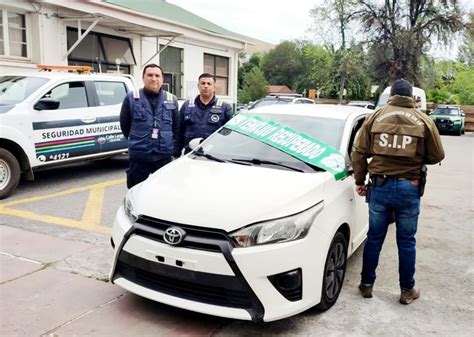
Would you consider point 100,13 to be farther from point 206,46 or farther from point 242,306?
point 242,306

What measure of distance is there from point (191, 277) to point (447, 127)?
2536 cm

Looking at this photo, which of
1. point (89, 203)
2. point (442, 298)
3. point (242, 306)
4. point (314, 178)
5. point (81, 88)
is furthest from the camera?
point (81, 88)

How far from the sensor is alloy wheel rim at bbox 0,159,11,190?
Result: 6754 mm

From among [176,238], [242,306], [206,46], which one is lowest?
[242,306]

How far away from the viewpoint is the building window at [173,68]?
17672 millimetres

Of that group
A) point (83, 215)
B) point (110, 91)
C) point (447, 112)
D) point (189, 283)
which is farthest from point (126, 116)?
point (447, 112)

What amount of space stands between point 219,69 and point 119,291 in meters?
17.7

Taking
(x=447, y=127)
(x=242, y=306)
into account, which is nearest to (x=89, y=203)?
(x=242, y=306)

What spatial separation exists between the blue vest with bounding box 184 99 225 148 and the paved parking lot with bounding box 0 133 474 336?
1598mm

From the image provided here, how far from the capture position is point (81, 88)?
7969 millimetres

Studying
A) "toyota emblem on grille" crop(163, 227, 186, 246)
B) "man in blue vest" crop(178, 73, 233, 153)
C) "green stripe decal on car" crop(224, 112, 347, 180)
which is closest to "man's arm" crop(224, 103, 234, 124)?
"man in blue vest" crop(178, 73, 233, 153)

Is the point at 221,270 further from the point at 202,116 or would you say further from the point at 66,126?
the point at 66,126

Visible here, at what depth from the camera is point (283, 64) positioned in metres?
80.2

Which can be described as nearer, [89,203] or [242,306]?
[242,306]
